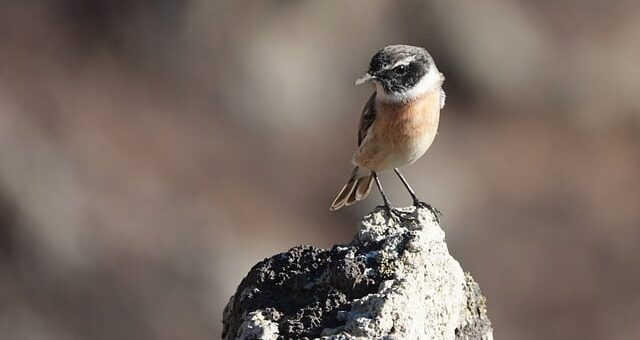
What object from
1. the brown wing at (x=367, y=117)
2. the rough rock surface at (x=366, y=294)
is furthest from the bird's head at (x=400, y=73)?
the rough rock surface at (x=366, y=294)

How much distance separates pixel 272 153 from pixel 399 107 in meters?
9.23

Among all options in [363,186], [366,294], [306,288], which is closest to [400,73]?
[363,186]

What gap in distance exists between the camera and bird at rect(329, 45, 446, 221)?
8.96 meters

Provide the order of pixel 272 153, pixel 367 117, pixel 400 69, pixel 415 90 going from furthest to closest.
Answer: pixel 272 153, pixel 367 117, pixel 415 90, pixel 400 69

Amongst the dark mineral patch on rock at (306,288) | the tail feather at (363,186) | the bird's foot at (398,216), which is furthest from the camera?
the tail feather at (363,186)

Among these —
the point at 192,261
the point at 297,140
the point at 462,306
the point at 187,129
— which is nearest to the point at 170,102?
the point at 187,129

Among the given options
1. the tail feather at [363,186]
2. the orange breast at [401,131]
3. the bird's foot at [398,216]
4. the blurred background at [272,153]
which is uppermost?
the blurred background at [272,153]

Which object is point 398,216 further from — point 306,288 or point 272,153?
point 272,153

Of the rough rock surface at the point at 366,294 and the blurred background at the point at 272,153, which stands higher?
the blurred background at the point at 272,153

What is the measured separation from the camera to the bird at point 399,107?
896 centimetres

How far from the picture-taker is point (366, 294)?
5746 mm

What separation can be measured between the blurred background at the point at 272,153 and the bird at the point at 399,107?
276 inches

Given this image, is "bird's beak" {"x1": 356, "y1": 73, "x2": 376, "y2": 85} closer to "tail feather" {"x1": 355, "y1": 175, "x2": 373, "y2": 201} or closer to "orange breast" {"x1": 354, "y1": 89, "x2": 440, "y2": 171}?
"orange breast" {"x1": 354, "y1": 89, "x2": 440, "y2": 171}

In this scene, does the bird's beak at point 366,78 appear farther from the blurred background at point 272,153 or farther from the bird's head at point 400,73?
the blurred background at point 272,153
